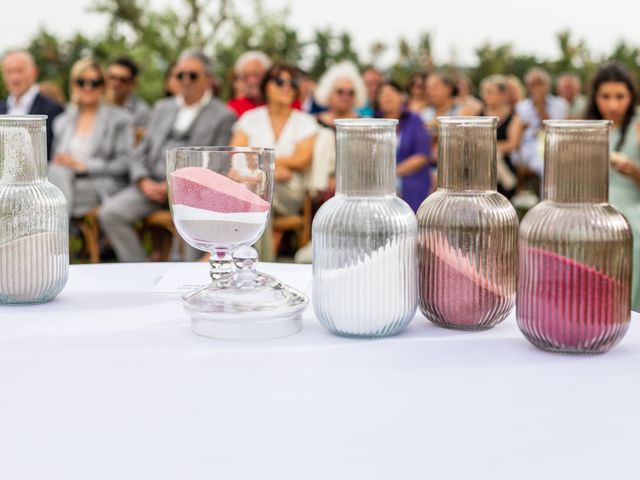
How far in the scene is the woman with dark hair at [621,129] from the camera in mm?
3254

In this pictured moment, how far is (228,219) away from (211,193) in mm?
40

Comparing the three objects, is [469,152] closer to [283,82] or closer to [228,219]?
[228,219]

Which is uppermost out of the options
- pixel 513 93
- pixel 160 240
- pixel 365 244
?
pixel 513 93

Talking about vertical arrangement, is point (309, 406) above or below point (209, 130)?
below

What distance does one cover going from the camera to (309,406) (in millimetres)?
820

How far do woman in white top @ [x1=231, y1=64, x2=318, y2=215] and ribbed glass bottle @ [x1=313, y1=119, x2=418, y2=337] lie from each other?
3190mm

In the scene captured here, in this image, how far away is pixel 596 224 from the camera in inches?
37.1

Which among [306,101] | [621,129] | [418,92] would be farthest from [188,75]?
[418,92]

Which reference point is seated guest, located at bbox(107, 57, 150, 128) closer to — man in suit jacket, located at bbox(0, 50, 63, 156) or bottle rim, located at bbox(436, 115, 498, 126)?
man in suit jacket, located at bbox(0, 50, 63, 156)

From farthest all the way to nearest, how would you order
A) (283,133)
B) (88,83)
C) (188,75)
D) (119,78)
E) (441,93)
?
(441,93)
(119,78)
(88,83)
(188,75)
(283,133)

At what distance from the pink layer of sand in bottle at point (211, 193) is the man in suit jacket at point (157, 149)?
11.1 feet

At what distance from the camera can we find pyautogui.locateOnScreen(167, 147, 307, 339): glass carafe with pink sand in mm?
1087

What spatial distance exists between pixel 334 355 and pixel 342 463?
30cm

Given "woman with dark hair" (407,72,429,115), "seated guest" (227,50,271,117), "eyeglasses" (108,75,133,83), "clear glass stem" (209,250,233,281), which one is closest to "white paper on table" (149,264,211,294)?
"clear glass stem" (209,250,233,281)
